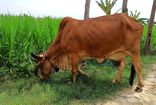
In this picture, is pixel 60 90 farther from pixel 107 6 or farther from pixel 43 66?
pixel 107 6

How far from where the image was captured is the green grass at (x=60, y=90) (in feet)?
21.5

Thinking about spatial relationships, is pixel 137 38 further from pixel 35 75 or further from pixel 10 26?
pixel 10 26

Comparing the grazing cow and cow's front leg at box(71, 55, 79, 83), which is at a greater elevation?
the grazing cow

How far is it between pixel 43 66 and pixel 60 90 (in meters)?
0.78

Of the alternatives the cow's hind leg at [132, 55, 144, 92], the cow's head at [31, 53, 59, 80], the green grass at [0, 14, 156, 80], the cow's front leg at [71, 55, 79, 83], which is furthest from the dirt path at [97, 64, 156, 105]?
the green grass at [0, 14, 156, 80]

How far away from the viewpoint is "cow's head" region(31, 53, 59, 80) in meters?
7.55

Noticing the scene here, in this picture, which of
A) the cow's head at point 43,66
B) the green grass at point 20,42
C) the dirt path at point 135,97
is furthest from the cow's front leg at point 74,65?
the green grass at point 20,42

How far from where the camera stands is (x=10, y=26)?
26.9 ft

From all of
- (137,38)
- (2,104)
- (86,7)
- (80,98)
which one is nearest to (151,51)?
(86,7)

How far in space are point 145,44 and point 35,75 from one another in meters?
4.94

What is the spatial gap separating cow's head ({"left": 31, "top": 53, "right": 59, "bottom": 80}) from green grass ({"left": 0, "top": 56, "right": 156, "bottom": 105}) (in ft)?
0.50

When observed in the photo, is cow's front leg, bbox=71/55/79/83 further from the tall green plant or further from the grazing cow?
the tall green plant

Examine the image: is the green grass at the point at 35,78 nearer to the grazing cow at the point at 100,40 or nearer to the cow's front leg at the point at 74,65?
the cow's front leg at the point at 74,65

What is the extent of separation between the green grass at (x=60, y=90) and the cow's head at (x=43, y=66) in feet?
0.50
